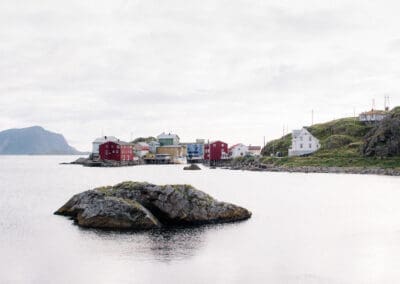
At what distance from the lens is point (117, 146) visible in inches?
7397

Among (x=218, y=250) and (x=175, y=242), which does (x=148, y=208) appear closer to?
(x=175, y=242)

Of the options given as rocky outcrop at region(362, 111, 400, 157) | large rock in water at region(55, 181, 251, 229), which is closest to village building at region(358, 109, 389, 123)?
rocky outcrop at region(362, 111, 400, 157)

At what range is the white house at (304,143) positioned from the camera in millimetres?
160875

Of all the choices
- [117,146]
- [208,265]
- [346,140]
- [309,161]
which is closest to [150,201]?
[208,265]

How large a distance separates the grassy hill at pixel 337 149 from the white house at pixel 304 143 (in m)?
2.96

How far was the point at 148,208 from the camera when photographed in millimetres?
44031

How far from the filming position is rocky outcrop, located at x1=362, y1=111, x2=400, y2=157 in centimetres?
13050

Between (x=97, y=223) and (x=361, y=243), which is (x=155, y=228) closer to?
(x=97, y=223)

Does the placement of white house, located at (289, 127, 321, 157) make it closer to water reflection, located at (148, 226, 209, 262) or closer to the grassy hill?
the grassy hill

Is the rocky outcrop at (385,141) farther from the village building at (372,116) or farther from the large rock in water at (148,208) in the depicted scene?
the large rock in water at (148,208)

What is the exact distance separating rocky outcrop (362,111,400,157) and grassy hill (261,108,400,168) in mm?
2218

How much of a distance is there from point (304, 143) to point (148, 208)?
125m

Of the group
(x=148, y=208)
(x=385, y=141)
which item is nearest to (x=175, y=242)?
(x=148, y=208)

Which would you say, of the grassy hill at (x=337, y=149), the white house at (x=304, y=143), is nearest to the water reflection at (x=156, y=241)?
the grassy hill at (x=337, y=149)
